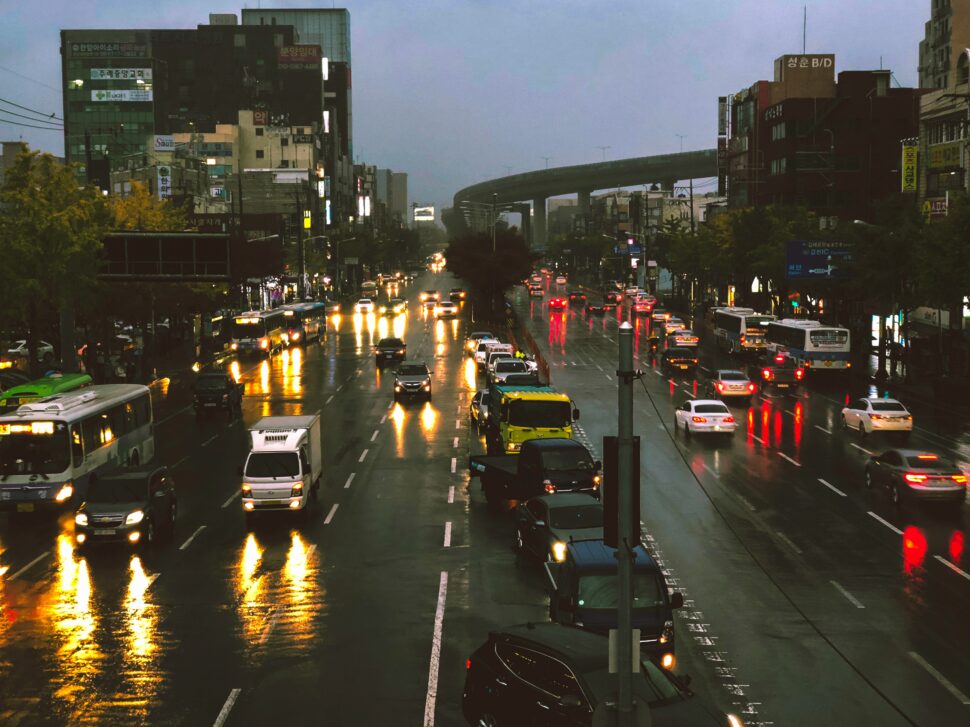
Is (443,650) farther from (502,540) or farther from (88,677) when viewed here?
(502,540)

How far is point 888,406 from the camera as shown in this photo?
4250 centimetres

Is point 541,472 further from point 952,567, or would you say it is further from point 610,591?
point 610,591

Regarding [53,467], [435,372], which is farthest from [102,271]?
[53,467]

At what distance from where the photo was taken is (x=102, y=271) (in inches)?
2185

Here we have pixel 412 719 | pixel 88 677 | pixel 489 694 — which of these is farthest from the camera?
pixel 88 677

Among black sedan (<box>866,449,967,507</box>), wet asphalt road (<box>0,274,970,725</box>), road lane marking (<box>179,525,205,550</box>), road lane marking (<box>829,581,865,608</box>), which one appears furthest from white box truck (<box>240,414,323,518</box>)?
black sedan (<box>866,449,967,507</box>)

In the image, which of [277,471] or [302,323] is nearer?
[277,471]

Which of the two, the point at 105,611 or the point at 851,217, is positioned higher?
the point at 851,217

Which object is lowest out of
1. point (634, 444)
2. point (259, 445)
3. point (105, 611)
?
point (105, 611)

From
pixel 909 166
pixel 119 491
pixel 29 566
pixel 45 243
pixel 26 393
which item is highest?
pixel 909 166

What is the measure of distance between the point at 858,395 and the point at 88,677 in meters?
45.8

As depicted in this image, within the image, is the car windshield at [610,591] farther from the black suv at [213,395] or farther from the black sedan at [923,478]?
the black suv at [213,395]

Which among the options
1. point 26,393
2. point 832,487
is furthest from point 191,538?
point 832,487

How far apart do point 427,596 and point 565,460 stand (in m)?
8.27
